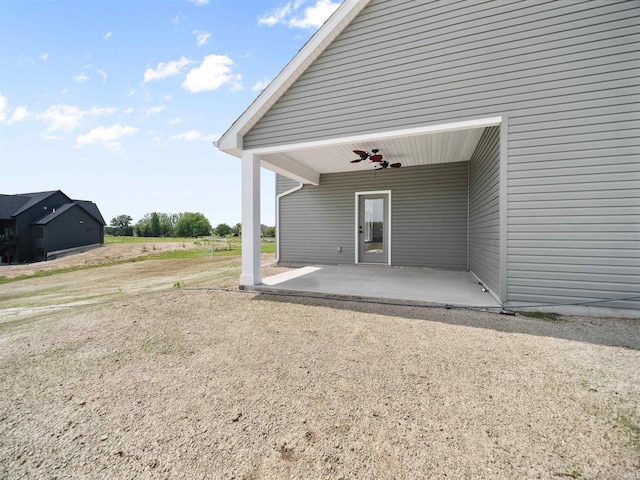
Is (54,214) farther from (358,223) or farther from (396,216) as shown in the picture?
(396,216)

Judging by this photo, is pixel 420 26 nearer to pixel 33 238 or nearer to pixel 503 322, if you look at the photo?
pixel 503 322

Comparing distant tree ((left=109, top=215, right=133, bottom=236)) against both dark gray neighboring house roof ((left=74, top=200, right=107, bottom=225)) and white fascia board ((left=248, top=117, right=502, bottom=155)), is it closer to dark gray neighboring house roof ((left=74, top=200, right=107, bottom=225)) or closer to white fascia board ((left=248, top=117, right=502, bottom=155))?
dark gray neighboring house roof ((left=74, top=200, right=107, bottom=225))

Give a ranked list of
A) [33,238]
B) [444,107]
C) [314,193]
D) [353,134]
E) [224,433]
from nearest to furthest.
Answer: [224,433], [444,107], [353,134], [314,193], [33,238]

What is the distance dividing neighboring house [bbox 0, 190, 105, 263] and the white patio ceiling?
25432 mm

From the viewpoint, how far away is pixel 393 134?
4.31m

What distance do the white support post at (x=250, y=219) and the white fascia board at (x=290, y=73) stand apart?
418 mm

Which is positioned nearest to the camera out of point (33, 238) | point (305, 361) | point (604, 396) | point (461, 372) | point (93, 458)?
point (93, 458)

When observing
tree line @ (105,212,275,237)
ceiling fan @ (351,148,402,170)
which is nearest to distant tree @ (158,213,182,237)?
tree line @ (105,212,275,237)

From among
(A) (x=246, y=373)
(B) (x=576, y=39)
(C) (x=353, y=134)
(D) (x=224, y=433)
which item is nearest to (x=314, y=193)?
(C) (x=353, y=134)

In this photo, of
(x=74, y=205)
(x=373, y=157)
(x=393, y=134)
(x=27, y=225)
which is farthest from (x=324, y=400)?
(x=74, y=205)

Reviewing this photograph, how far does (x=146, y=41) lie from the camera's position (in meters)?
8.80

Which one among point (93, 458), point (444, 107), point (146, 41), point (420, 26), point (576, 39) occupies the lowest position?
point (93, 458)

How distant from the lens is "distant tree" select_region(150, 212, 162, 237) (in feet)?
161

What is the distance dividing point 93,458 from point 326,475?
1.23 m
